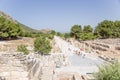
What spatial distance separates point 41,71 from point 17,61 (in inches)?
92.4

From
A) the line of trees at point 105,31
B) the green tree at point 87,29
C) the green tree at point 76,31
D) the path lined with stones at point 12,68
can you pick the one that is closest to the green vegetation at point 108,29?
the line of trees at point 105,31

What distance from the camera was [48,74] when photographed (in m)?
5.84

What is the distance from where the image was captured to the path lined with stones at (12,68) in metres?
7.25

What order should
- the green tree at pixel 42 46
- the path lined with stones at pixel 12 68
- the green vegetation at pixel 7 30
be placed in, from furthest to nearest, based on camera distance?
the green vegetation at pixel 7 30 < the green tree at pixel 42 46 < the path lined with stones at pixel 12 68

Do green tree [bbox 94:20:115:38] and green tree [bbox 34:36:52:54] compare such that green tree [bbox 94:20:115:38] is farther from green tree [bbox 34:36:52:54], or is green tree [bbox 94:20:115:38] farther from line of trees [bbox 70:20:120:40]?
green tree [bbox 34:36:52:54]

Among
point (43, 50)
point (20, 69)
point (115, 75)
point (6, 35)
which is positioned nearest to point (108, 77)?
point (115, 75)

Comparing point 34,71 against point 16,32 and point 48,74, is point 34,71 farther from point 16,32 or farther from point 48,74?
point 16,32

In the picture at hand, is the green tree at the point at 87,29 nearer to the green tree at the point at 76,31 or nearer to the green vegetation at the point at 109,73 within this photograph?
the green tree at the point at 76,31

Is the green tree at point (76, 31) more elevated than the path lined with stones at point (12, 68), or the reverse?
the green tree at point (76, 31)

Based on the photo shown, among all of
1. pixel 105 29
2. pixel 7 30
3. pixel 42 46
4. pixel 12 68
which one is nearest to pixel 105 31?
pixel 105 29

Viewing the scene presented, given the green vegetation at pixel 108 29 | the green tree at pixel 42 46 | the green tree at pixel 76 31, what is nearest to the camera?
the green tree at pixel 42 46

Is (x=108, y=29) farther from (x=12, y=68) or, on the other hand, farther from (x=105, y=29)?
(x=12, y=68)

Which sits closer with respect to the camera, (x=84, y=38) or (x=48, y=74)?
(x=48, y=74)

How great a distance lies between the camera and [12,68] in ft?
24.9
